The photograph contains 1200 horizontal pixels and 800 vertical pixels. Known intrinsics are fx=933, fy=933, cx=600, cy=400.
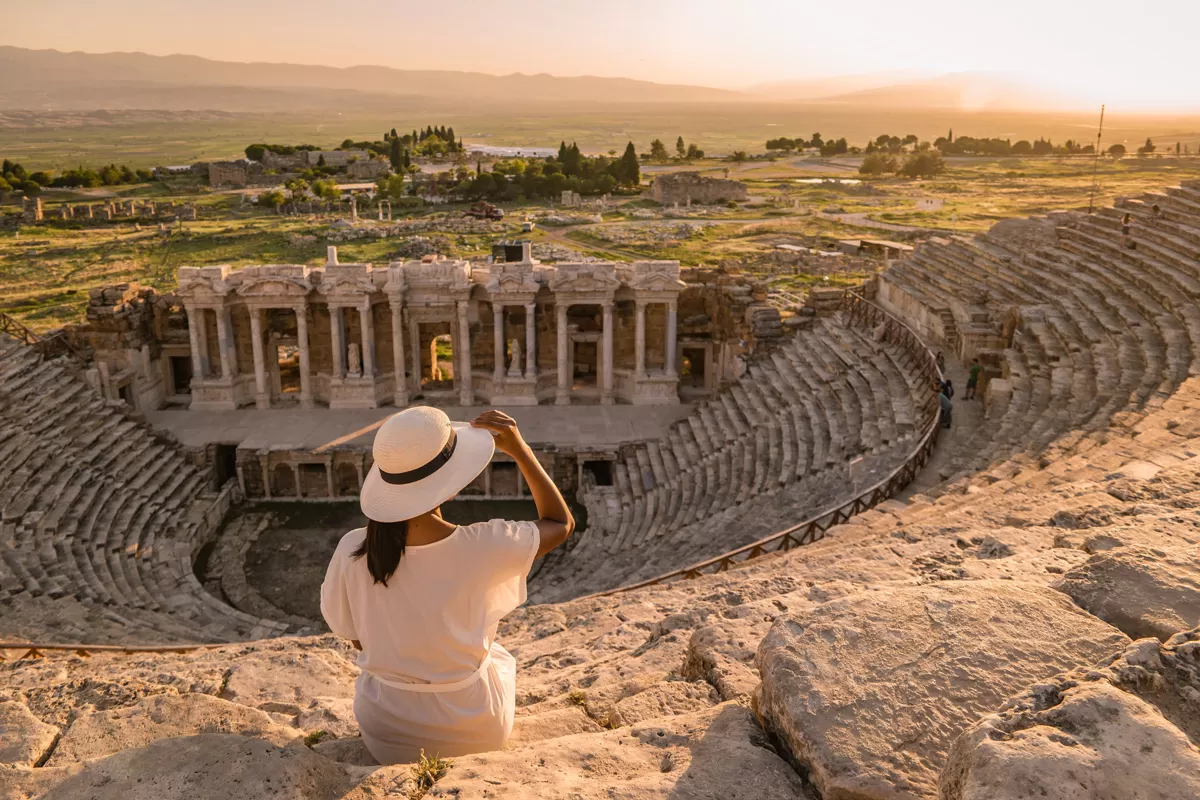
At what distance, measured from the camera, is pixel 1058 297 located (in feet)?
74.9

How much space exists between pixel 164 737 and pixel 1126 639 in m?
5.25

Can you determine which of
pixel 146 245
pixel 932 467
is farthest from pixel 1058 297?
pixel 146 245

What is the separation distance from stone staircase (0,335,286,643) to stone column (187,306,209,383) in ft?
11.9

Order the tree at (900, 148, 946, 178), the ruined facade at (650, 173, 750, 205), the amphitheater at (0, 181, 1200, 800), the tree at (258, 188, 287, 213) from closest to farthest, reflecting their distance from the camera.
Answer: the amphitheater at (0, 181, 1200, 800) < the tree at (258, 188, 287, 213) < the ruined facade at (650, 173, 750, 205) < the tree at (900, 148, 946, 178)

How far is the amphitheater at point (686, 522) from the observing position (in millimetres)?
4598

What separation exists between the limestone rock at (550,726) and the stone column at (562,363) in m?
24.4

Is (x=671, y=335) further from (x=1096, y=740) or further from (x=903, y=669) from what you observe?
(x=1096, y=740)

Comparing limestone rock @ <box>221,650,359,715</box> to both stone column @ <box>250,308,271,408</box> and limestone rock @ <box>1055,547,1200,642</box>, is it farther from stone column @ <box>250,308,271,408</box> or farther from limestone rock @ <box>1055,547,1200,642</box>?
stone column @ <box>250,308,271,408</box>

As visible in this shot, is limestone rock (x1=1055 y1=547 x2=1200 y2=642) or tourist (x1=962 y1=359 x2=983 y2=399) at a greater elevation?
limestone rock (x1=1055 y1=547 x2=1200 y2=642)

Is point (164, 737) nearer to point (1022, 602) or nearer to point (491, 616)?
point (491, 616)

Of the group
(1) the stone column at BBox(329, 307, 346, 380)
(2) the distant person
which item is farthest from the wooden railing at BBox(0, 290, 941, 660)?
(1) the stone column at BBox(329, 307, 346, 380)

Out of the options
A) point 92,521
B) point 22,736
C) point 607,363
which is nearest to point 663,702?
point 22,736

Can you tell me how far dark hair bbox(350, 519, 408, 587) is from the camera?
16.7ft

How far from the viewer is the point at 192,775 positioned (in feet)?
14.6
